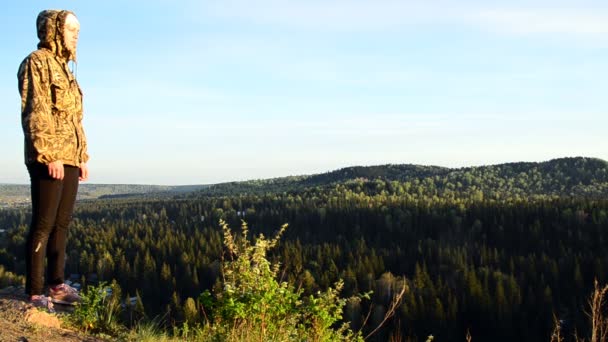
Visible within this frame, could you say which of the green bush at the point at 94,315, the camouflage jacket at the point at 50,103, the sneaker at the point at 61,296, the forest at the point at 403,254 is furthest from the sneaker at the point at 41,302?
the forest at the point at 403,254

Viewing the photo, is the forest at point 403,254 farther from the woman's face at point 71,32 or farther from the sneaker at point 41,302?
the woman's face at point 71,32

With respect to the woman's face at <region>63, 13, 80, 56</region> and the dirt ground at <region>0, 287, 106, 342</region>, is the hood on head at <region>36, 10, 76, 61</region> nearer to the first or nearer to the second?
the woman's face at <region>63, 13, 80, 56</region>

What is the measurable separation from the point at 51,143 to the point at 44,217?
1078 millimetres

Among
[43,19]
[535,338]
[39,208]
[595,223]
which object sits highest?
[43,19]

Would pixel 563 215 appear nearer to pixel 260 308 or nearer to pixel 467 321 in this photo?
pixel 467 321

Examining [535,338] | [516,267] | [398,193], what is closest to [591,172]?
[398,193]

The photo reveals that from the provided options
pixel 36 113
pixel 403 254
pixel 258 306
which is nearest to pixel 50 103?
pixel 36 113

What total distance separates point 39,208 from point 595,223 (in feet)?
364

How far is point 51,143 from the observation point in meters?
8.40

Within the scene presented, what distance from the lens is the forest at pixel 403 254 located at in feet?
229

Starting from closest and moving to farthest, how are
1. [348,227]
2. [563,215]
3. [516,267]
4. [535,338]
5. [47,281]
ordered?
1. [47,281]
2. [535,338]
3. [516,267]
4. [563,215]
5. [348,227]

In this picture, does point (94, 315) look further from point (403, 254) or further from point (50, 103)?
point (403, 254)

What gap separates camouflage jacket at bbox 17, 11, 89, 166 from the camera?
8.34 meters

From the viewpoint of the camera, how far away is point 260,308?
8.18m
